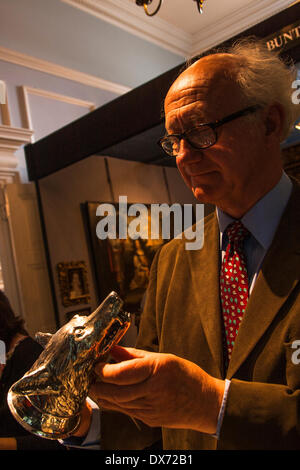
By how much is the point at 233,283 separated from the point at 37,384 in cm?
31

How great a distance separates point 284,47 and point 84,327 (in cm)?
73

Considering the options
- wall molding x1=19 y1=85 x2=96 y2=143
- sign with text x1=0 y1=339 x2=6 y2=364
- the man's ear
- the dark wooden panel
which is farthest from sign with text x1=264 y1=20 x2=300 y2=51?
wall molding x1=19 y1=85 x2=96 y2=143

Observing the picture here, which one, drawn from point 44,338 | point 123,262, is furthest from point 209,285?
point 123,262

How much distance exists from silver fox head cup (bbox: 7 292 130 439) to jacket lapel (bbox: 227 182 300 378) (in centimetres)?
17

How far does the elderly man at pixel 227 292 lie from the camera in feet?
1.76

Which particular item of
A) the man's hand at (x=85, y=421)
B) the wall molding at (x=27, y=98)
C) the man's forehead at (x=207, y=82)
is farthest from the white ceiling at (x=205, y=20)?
the wall molding at (x=27, y=98)

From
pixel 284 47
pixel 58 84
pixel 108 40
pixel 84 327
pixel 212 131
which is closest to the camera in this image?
pixel 84 327

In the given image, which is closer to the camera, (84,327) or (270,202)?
(84,327)

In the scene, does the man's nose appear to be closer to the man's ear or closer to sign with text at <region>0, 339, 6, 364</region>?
the man's ear

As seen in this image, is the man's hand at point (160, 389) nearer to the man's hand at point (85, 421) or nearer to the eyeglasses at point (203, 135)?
the man's hand at point (85, 421)

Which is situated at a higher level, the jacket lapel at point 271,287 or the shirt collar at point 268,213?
the shirt collar at point 268,213
